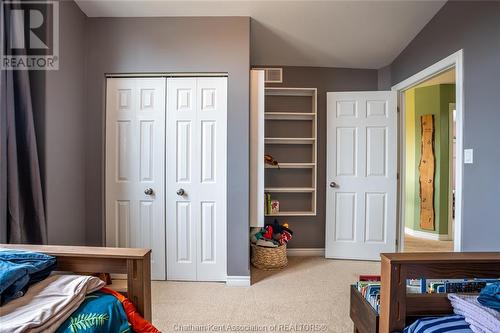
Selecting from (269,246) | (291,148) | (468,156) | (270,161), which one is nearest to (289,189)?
(270,161)

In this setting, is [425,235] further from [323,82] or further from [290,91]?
[290,91]

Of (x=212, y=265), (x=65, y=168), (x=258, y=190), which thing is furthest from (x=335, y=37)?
(x=65, y=168)

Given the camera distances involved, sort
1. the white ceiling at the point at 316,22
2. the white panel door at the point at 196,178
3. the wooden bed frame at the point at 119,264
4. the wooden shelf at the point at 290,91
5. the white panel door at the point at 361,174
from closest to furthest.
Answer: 1. the wooden bed frame at the point at 119,264
2. the white ceiling at the point at 316,22
3. the white panel door at the point at 196,178
4. the white panel door at the point at 361,174
5. the wooden shelf at the point at 290,91

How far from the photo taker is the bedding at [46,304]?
32.5 inches

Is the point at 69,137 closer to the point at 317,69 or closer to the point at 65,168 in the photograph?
the point at 65,168

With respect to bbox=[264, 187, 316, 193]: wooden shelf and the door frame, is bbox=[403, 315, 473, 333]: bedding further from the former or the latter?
bbox=[264, 187, 316, 193]: wooden shelf

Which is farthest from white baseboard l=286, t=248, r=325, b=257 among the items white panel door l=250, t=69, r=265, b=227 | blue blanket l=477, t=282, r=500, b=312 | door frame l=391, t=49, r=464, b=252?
blue blanket l=477, t=282, r=500, b=312

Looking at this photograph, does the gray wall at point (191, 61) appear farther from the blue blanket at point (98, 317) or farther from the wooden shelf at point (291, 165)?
the blue blanket at point (98, 317)

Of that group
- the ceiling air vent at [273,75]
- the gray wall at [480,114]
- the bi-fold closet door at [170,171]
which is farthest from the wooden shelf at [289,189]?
the gray wall at [480,114]

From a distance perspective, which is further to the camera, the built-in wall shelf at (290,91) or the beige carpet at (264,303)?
the built-in wall shelf at (290,91)

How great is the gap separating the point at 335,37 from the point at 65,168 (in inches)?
110

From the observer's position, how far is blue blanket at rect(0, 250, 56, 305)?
898mm

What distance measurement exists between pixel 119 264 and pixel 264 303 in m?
1.29

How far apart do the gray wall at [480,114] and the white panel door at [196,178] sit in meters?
1.92
